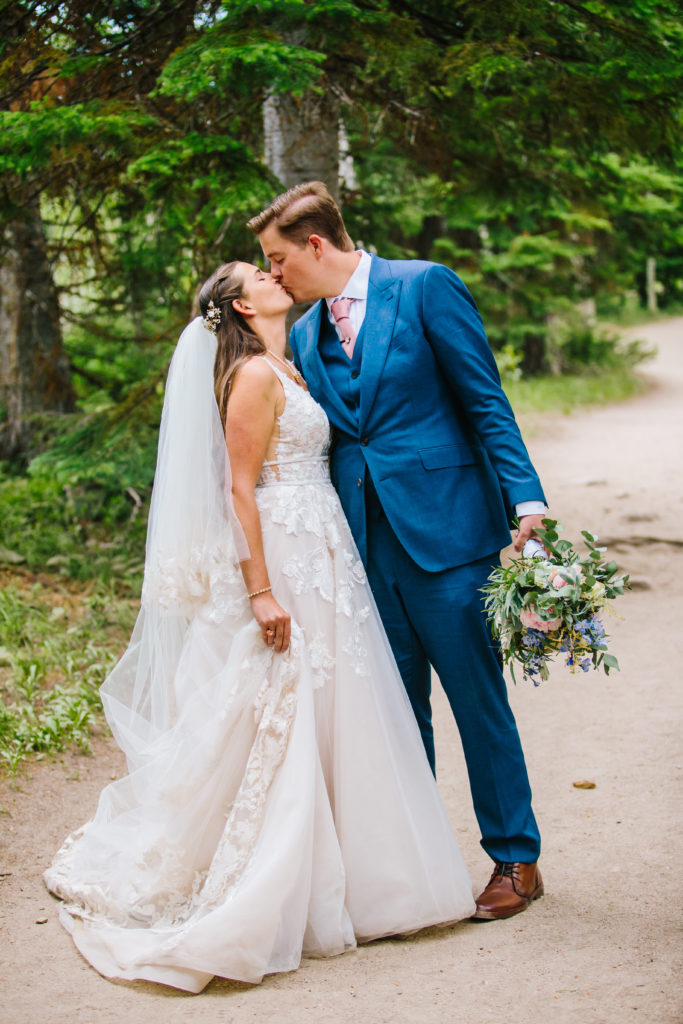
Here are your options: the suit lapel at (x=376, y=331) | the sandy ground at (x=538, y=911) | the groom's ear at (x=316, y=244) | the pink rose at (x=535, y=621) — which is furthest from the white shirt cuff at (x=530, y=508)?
the sandy ground at (x=538, y=911)

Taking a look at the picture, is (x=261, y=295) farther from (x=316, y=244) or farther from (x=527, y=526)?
(x=527, y=526)

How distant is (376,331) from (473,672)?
119 centimetres

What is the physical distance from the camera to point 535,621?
8.80 feet

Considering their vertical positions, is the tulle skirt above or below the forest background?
below

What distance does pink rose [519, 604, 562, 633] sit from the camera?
2.67 m

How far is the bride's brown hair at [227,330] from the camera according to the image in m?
3.08

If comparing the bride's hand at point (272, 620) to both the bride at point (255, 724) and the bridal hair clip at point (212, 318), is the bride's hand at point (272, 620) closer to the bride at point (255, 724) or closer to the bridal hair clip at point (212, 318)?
the bride at point (255, 724)

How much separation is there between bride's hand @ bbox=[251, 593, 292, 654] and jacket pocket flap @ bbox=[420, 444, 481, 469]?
26.6 inches

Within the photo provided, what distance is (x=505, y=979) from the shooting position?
8.63 ft

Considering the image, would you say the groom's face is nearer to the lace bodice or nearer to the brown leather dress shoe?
the lace bodice

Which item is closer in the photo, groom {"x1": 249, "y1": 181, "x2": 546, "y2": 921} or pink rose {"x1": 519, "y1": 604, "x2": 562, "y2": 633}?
pink rose {"x1": 519, "y1": 604, "x2": 562, "y2": 633}

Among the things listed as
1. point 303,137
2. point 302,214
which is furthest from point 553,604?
point 303,137

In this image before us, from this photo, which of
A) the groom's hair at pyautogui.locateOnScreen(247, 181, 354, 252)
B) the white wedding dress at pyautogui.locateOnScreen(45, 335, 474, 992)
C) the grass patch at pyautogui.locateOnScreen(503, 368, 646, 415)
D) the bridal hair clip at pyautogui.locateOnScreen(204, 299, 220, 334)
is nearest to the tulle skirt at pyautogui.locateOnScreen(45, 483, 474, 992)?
the white wedding dress at pyautogui.locateOnScreen(45, 335, 474, 992)

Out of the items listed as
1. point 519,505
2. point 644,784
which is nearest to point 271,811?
point 519,505
